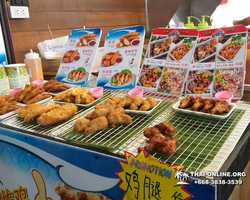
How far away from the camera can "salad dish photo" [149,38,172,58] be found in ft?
5.14

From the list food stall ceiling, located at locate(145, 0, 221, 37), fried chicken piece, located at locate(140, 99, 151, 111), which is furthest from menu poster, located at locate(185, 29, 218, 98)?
food stall ceiling, located at locate(145, 0, 221, 37)

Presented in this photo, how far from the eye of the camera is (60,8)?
2.70m

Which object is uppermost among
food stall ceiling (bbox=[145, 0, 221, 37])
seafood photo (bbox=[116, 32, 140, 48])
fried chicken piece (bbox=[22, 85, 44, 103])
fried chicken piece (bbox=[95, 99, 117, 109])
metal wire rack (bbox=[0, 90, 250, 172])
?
food stall ceiling (bbox=[145, 0, 221, 37])

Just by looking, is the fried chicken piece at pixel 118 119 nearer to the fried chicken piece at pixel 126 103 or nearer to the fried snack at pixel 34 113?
the fried chicken piece at pixel 126 103

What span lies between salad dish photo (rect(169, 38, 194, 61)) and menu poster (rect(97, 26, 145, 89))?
0.78ft

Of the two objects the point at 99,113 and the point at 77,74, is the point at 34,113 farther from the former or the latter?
the point at 77,74

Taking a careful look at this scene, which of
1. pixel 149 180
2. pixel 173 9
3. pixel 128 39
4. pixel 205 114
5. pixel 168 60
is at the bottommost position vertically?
pixel 149 180

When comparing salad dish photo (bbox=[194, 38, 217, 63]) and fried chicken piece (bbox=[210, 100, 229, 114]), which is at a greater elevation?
salad dish photo (bbox=[194, 38, 217, 63])

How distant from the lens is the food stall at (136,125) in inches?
32.2

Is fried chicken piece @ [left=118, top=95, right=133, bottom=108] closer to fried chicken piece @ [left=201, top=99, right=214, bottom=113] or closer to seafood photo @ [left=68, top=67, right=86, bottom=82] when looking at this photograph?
fried chicken piece @ [left=201, top=99, right=214, bottom=113]

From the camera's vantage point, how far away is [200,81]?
1418 millimetres

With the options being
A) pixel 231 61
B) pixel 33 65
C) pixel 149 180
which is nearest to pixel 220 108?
→ pixel 231 61

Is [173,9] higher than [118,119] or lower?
higher

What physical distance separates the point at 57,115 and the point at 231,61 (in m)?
0.96
